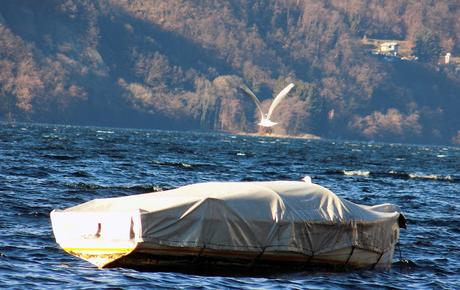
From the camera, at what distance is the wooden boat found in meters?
21.5

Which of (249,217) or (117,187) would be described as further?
(117,187)

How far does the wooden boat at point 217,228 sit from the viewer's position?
70.4 feet

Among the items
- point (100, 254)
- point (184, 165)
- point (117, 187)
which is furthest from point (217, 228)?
point (184, 165)

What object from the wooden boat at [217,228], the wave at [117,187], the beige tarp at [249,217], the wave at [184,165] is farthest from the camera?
the wave at [184,165]

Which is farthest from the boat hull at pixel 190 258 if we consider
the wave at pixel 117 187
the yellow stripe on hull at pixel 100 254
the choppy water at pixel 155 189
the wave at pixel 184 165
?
the wave at pixel 184 165

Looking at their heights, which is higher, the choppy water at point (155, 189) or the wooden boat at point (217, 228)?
the wooden boat at point (217, 228)

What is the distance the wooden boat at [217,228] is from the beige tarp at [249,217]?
19 mm

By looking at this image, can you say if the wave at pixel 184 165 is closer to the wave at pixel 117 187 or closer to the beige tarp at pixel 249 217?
the wave at pixel 117 187

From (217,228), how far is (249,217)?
29.0 inches

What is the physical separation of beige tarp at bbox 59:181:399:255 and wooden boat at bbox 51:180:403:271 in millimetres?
19

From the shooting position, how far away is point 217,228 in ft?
72.0

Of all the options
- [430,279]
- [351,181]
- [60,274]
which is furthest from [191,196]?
[351,181]

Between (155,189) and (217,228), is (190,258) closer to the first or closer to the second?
(217,228)

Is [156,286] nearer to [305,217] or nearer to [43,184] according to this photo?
[305,217]
